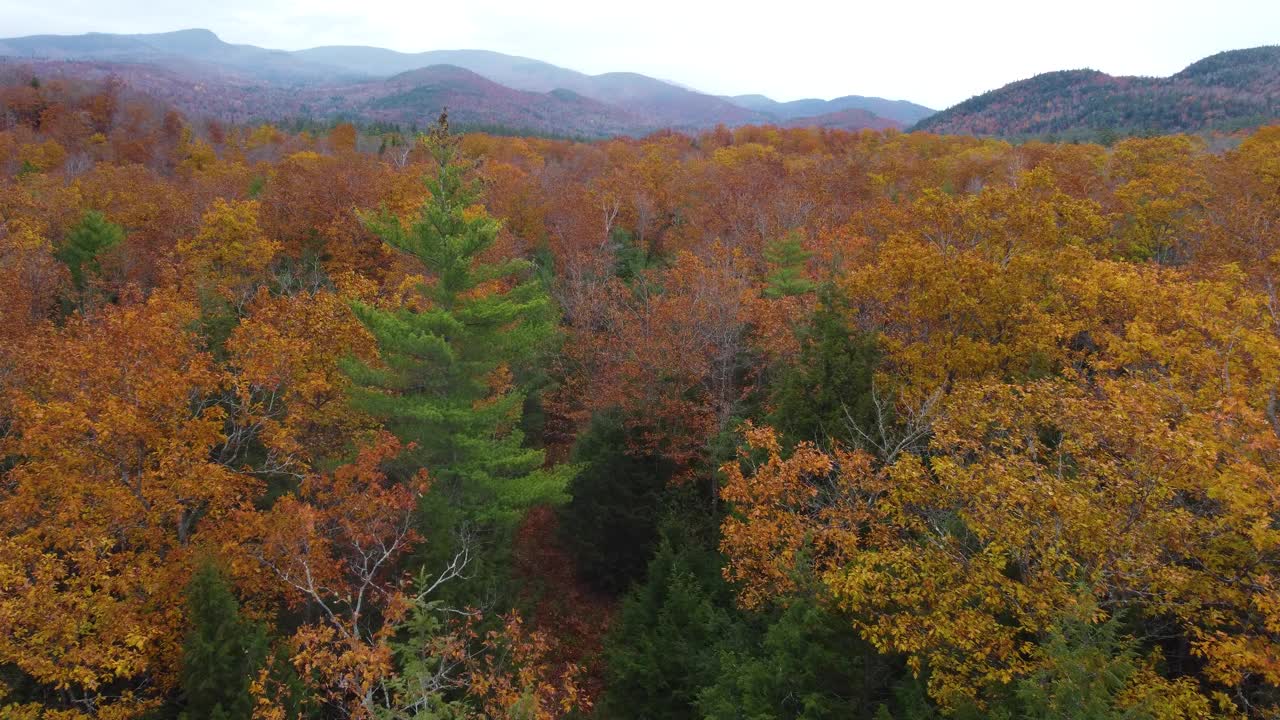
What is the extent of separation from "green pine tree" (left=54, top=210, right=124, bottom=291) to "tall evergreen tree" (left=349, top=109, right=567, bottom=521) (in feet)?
84.6

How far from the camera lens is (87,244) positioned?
108 feet

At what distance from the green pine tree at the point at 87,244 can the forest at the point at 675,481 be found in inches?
164

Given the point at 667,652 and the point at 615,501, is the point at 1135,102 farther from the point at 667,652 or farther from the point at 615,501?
the point at 667,652

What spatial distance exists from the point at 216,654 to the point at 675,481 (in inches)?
474

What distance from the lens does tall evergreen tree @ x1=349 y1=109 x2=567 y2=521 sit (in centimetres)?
1590

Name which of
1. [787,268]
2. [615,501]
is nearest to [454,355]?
[615,501]

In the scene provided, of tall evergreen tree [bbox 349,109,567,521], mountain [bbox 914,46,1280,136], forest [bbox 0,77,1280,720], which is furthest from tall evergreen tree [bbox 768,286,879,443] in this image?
mountain [bbox 914,46,1280,136]

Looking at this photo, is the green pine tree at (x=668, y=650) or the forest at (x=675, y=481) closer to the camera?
the forest at (x=675, y=481)

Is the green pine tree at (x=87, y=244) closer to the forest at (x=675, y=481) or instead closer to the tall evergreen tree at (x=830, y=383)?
the forest at (x=675, y=481)

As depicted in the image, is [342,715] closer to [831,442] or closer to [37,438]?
[37,438]

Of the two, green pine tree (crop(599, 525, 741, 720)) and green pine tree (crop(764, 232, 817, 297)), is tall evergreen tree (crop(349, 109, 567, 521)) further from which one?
green pine tree (crop(764, 232, 817, 297))

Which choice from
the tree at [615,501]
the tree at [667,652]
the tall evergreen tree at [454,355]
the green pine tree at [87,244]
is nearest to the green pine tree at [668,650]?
the tree at [667,652]

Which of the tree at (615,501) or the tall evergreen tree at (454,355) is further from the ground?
the tall evergreen tree at (454,355)

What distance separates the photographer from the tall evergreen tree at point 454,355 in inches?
626
